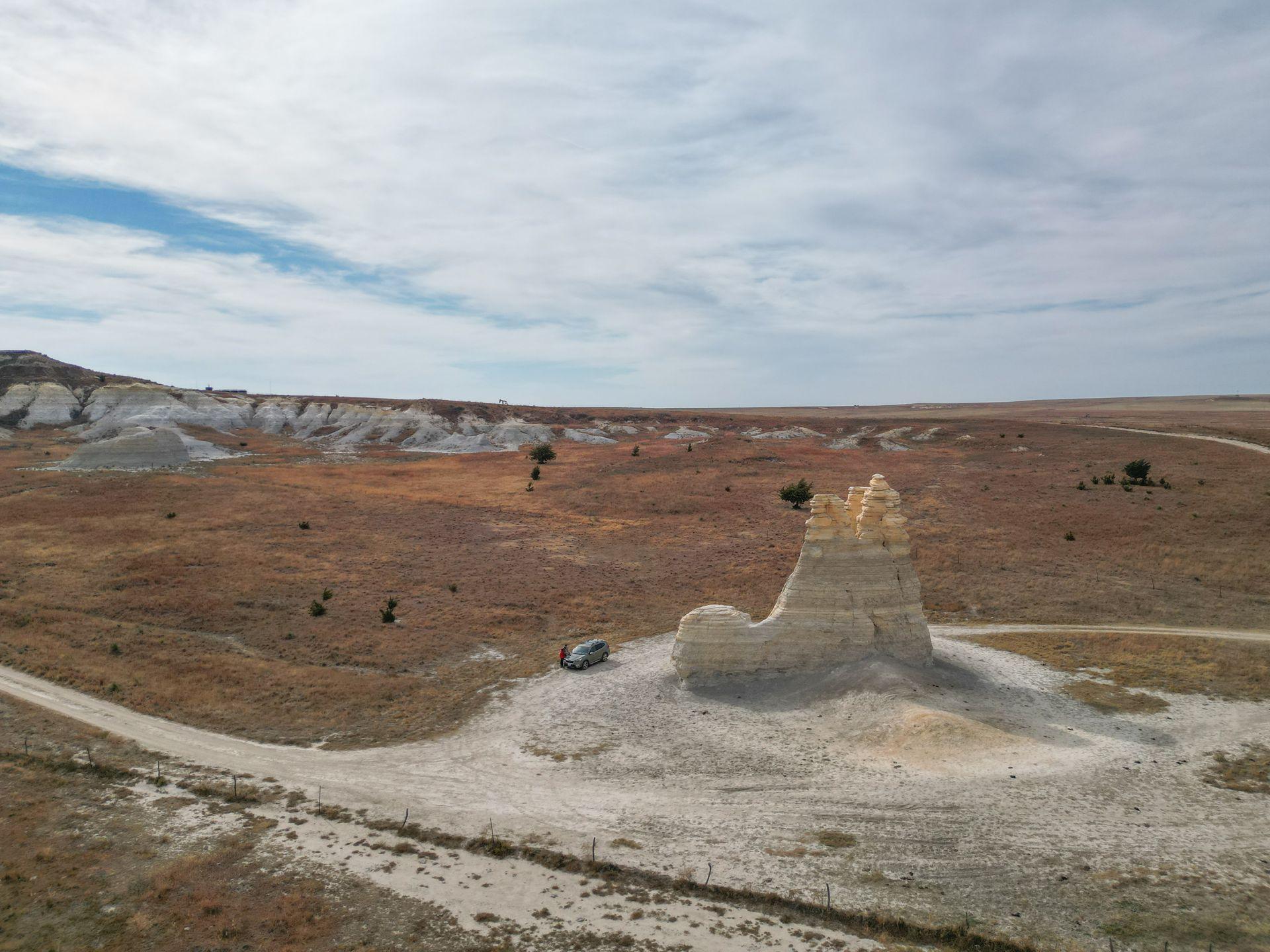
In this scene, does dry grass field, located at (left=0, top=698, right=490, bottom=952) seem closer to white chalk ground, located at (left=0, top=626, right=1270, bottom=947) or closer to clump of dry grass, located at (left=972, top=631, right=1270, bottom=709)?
white chalk ground, located at (left=0, top=626, right=1270, bottom=947)

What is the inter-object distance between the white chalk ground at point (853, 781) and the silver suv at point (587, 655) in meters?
1.44

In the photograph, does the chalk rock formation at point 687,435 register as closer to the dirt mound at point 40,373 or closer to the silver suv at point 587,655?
the silver suv at point 587,655

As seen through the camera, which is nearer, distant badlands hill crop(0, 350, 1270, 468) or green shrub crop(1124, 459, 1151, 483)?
green shrub crop(1124, 459, 1151, 483)

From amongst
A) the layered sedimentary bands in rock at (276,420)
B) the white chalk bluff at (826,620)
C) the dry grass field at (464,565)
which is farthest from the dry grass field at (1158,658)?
the layered sedimentary bands in rock at (276,420)

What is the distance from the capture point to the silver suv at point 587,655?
30.8 m

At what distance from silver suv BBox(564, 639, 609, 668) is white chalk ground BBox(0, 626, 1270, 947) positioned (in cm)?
144

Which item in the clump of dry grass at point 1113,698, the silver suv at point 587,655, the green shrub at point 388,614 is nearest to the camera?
the clump of dry grass at point 1113,698

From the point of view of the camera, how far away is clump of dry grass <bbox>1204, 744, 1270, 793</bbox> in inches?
753

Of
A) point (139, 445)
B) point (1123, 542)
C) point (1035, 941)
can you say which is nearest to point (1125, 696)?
point (1035, 941)

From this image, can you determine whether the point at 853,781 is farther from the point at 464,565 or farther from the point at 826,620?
the point at 464,565

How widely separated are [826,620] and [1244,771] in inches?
544

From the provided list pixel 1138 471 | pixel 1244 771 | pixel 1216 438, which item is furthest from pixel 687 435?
pixel 1244 771

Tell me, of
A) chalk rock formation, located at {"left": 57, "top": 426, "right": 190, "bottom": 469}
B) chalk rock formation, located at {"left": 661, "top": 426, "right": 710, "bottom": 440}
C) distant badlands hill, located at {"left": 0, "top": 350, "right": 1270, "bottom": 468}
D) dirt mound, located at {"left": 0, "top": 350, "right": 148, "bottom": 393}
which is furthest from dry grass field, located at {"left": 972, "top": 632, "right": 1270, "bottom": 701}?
dirt mound, located at {"left": 0, "top": 350, "right": 148, "bottom": 393}

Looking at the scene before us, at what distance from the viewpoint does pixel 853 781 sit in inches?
802
